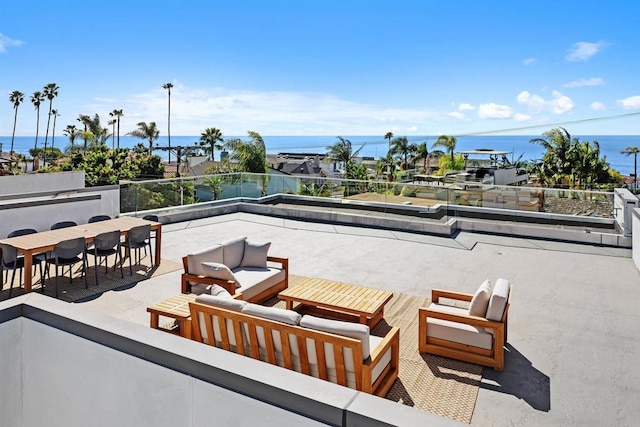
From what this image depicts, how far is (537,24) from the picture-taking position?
24.6m

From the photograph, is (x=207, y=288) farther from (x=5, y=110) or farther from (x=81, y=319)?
(x=5, y=110)

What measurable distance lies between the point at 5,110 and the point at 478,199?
76671 millimetres

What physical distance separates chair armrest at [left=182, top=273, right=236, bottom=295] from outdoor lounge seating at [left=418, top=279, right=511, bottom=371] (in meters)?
2.20

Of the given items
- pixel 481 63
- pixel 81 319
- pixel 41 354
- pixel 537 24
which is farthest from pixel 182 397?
pixel 481 63

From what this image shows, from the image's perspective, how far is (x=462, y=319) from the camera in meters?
4.23

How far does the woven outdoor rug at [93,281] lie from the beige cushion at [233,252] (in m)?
1.59

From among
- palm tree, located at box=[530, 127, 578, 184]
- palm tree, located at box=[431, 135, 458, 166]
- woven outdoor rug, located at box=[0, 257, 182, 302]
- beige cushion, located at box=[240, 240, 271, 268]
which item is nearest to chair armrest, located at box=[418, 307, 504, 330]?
beige cushion, located at box=[240, 240, 271, 268]

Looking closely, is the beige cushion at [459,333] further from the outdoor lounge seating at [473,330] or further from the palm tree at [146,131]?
the palm tree at [146,131]

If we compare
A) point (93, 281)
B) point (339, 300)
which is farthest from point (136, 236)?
point (339, 300)

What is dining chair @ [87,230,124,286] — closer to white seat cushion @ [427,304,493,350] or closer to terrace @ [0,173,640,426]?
terrace @ [0,173,640,426]

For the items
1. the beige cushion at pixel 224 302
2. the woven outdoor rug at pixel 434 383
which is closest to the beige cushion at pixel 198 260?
the beige cushion at pixel 224 302

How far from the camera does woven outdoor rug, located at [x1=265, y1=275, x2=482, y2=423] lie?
3562 millimetres

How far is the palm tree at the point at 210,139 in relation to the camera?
55.5 metres

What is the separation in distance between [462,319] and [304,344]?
A: 5.51 feet
